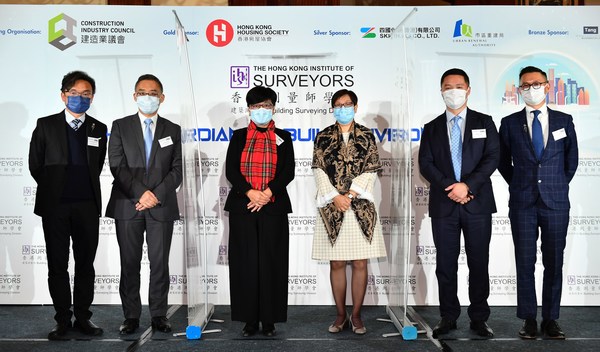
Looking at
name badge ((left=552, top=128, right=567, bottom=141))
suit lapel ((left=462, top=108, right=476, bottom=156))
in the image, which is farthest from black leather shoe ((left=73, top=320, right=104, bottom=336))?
name badge ((left=552, top=128, right=567, bottom=141))

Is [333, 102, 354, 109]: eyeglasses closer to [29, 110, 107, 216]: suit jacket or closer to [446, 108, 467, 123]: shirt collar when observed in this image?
[446, 108, 467, 123]: shirt collar

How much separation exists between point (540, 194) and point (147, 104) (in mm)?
2604

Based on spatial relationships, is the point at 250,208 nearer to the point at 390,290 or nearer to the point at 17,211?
the point at 390,290

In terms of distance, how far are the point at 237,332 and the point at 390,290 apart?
1135 millimetres

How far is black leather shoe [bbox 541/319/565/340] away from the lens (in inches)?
152

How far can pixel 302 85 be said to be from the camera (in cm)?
490

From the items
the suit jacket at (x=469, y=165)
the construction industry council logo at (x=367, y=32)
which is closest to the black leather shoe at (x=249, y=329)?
the suit jacket at (x=469, y=165)

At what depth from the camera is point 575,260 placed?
484cm

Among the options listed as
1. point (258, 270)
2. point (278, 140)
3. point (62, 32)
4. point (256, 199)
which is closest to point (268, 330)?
point (258, 270)

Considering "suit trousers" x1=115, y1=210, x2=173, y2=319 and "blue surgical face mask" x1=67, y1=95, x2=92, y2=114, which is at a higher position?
"blue surgical face mask" x1=67, y1=95, x2=92, y2=114

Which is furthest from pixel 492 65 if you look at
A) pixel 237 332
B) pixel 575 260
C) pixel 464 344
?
pixel 237 332

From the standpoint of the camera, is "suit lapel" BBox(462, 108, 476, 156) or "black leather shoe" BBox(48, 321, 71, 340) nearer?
"black leather shoe" BBox(48, 321, 71, 340)

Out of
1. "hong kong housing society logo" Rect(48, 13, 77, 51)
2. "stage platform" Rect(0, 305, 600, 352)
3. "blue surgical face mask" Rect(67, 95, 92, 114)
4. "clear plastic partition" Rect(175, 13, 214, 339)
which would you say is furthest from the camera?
"hong kong housing society logo" Rect(48, 13, 77, 51)

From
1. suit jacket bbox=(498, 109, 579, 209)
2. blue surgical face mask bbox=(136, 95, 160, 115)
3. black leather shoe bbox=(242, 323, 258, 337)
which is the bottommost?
black leather shoe bbox=(242, 323, 258, 337)
